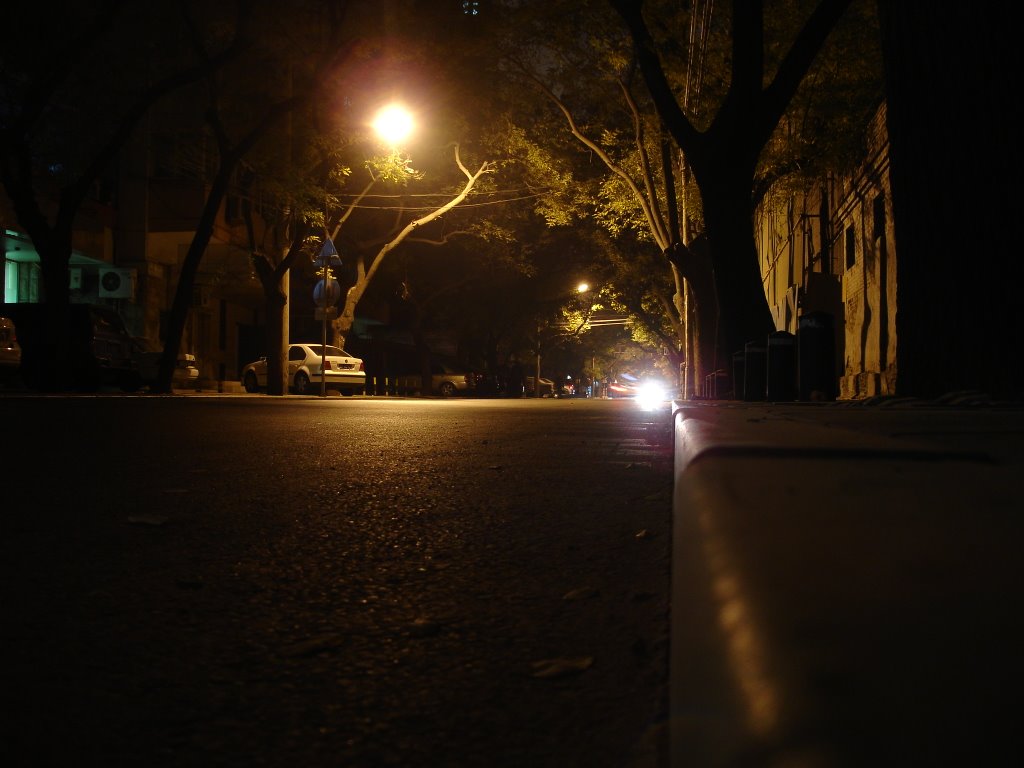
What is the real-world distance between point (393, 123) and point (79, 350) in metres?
8.61

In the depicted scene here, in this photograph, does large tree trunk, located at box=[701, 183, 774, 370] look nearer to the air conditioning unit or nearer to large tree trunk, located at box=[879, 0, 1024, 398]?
large tree trunk, located at box=[879, 0, 1024, 398]

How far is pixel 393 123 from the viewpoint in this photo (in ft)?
72.9

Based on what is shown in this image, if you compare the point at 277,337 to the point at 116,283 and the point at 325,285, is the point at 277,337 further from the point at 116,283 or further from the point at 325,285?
the point at 116,283

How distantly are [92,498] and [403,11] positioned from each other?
2095cm

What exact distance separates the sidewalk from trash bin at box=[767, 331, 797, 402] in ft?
25.5

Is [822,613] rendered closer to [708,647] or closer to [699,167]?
[708,647]

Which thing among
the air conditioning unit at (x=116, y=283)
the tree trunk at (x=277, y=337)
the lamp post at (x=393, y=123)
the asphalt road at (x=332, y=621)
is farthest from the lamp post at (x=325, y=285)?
the asphalt road at (x=332, y=621)

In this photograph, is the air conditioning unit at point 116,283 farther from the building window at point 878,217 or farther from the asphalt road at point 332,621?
the asphalt road at point 332,621

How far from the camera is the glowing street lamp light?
863 inches

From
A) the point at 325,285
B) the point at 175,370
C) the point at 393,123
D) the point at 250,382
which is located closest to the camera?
the point at 325,285

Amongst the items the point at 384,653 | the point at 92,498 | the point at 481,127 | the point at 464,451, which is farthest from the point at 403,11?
the point at 384,653

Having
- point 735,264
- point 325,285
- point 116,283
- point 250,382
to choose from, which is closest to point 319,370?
point 250,382

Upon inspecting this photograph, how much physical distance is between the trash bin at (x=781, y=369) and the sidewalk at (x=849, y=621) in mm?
7763

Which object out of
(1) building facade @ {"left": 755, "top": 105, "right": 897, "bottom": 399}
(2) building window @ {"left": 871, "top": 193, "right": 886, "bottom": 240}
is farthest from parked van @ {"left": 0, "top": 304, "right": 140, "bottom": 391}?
(2) building window @ {"left": 871, "top": 193, "right": 886, "bottom": 240}
